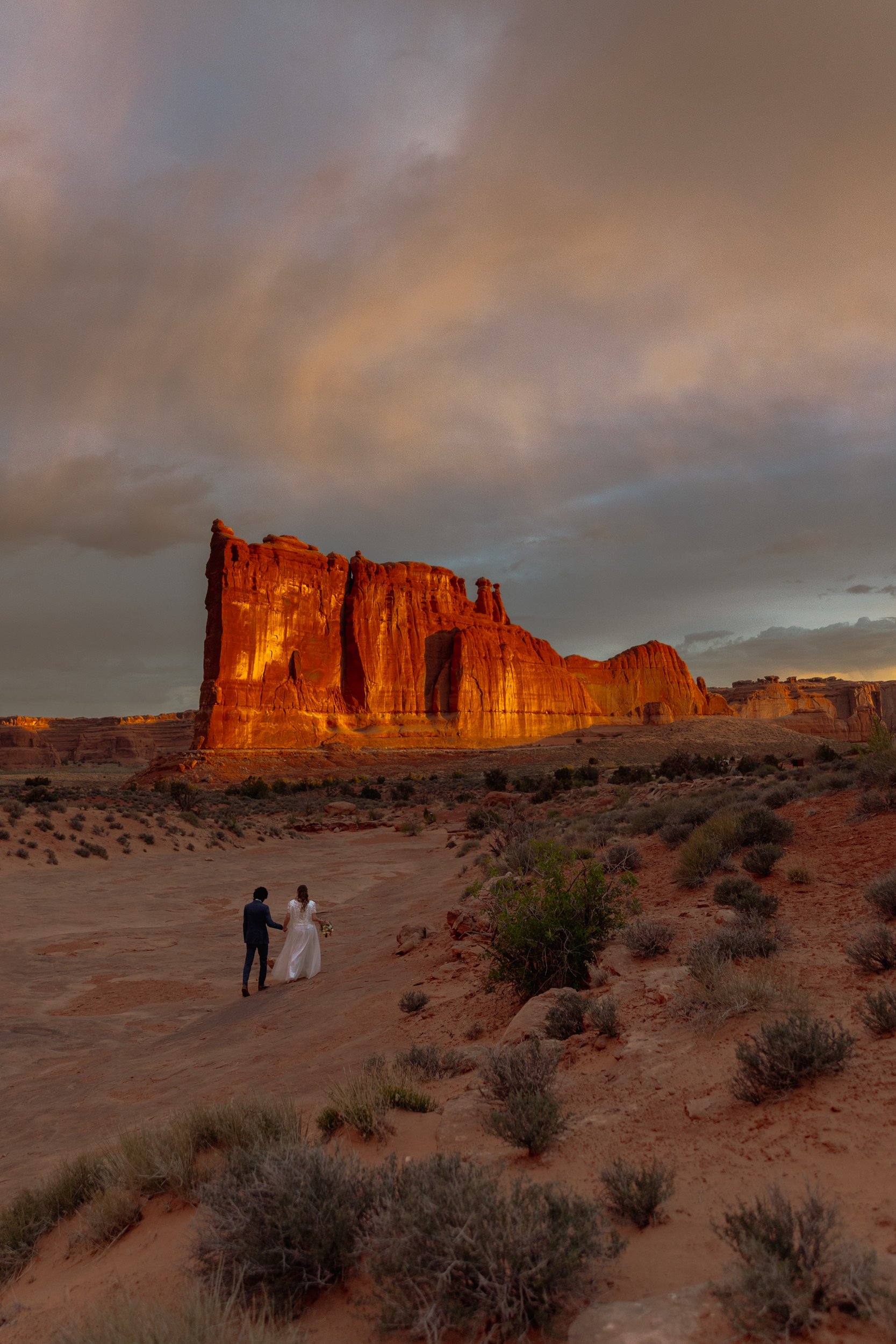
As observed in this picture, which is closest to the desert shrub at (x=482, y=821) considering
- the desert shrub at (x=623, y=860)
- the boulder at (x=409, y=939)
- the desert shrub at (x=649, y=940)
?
the desert shrub at (x=623, y=860)

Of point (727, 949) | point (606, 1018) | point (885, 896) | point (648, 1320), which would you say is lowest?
point (606, 1018)

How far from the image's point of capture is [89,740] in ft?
491

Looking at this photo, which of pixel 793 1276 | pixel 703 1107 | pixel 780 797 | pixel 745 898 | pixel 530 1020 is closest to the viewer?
pixel 793 1276

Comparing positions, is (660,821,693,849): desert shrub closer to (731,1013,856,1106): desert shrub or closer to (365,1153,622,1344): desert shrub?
(731,1013,856,1106): desert shrub

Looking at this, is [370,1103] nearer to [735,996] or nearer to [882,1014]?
A: [735,996]

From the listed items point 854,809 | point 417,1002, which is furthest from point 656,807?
point 417,1002

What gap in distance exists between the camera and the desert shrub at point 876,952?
5.22 meters

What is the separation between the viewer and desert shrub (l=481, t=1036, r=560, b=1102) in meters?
4.20

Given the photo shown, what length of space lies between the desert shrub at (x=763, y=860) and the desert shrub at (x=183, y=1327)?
307 inches

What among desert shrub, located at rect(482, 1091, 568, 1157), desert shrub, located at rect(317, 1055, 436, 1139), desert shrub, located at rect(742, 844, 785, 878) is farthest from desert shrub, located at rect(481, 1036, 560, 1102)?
desert shrub, located at rect(742, 844, 785, 878)

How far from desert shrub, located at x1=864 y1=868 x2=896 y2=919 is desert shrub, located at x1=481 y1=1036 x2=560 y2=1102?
3.62m

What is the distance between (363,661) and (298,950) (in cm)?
8500

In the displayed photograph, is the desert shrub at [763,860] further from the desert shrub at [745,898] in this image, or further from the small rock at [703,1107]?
the small rock at [703,1107]

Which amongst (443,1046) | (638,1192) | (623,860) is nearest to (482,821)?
(623,860)
